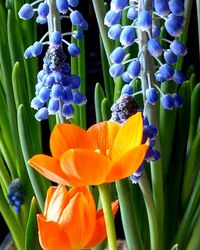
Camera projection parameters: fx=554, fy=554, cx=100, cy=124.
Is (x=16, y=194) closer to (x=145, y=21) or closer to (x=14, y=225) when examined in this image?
(x=14, y=225)

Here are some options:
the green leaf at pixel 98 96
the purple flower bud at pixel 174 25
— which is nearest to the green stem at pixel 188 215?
the green leaf at pixel 98 96

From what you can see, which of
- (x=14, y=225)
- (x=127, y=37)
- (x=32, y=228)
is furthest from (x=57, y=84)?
(x=14, y=225)

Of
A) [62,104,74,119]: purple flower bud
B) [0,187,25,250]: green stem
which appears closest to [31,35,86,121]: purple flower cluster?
[62,104,74,119]: purple flower bud

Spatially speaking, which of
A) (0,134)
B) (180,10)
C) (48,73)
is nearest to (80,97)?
(48,73)

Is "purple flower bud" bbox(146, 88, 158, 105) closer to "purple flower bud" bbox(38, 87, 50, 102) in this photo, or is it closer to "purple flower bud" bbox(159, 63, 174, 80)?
"purple flower bud" bbox(159, 63, 174, 80)

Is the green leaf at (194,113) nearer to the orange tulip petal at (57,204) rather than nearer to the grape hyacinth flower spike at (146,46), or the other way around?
the grape hyacinth flower spike at (146,46)
